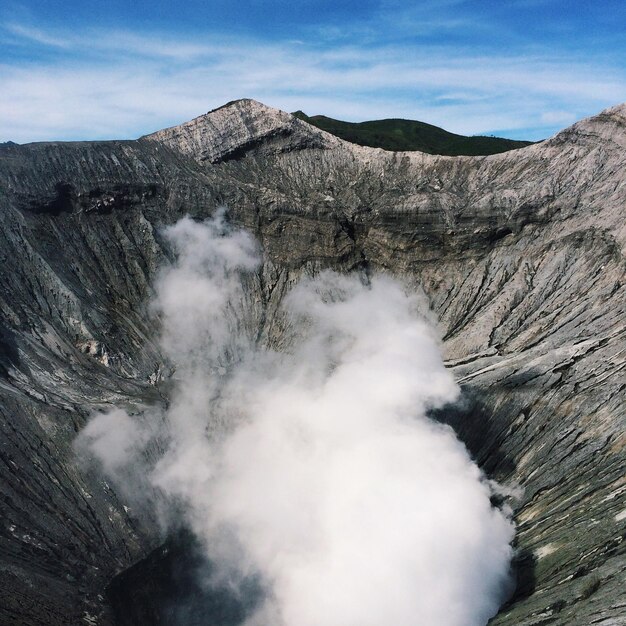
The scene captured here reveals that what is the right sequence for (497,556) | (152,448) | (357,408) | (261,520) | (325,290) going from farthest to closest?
(325,290)
(357,408)
(152,448)
(261,520)
(497,556)

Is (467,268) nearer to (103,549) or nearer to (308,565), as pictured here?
(308,565)

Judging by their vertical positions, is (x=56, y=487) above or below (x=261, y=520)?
above

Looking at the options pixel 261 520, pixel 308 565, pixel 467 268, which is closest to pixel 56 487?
pixel 261 520

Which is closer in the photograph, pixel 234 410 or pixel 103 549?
pixel 103 549

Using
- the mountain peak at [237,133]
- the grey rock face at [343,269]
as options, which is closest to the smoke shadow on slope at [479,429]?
the grey rock face at [343,269]

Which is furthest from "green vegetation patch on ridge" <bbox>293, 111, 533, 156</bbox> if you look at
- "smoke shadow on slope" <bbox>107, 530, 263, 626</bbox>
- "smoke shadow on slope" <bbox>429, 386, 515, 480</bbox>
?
"smoke shadow on slope" <bbox>107, 530, 263, 626</bbox>

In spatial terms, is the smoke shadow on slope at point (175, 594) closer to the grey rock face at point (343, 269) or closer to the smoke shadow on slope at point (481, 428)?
the grey rock face at point (343, 269)

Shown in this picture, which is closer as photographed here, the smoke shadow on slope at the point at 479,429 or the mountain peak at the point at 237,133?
the smoke shadow on slope at the point at 479,429

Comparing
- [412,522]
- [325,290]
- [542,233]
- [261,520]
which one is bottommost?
[412,522]
